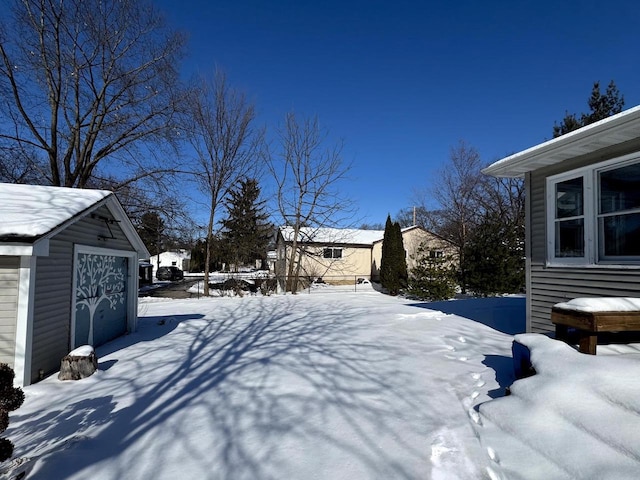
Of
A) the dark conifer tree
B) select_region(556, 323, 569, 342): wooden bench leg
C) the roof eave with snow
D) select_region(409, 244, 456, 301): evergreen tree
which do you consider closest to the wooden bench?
select_region(556, 323, 569, 342): wooden bench leg

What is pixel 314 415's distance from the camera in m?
3.29

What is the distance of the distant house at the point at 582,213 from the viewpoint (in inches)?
179

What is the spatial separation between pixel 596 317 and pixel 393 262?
1560 cm

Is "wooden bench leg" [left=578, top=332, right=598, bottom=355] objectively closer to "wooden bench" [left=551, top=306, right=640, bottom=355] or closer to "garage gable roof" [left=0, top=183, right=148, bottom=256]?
"wooden bench" [left=551, top=306, right=640, bottom=355]

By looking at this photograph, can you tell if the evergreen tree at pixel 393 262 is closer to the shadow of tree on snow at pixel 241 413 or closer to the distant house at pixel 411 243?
the distant house at pixel 411 243

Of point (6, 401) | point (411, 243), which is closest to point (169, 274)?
point (411, 243)

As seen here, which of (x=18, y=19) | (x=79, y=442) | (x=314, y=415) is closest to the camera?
(x=79, y=442)

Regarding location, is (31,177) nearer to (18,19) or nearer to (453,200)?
(18,19)

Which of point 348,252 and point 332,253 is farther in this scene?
point 348,252

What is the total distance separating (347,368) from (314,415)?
1500mm

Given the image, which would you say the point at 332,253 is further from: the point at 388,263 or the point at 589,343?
the point at 589,343

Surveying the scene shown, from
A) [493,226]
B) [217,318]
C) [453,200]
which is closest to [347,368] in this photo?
[217,318]

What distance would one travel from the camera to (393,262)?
742 inches

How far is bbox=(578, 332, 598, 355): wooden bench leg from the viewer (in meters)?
3.37
